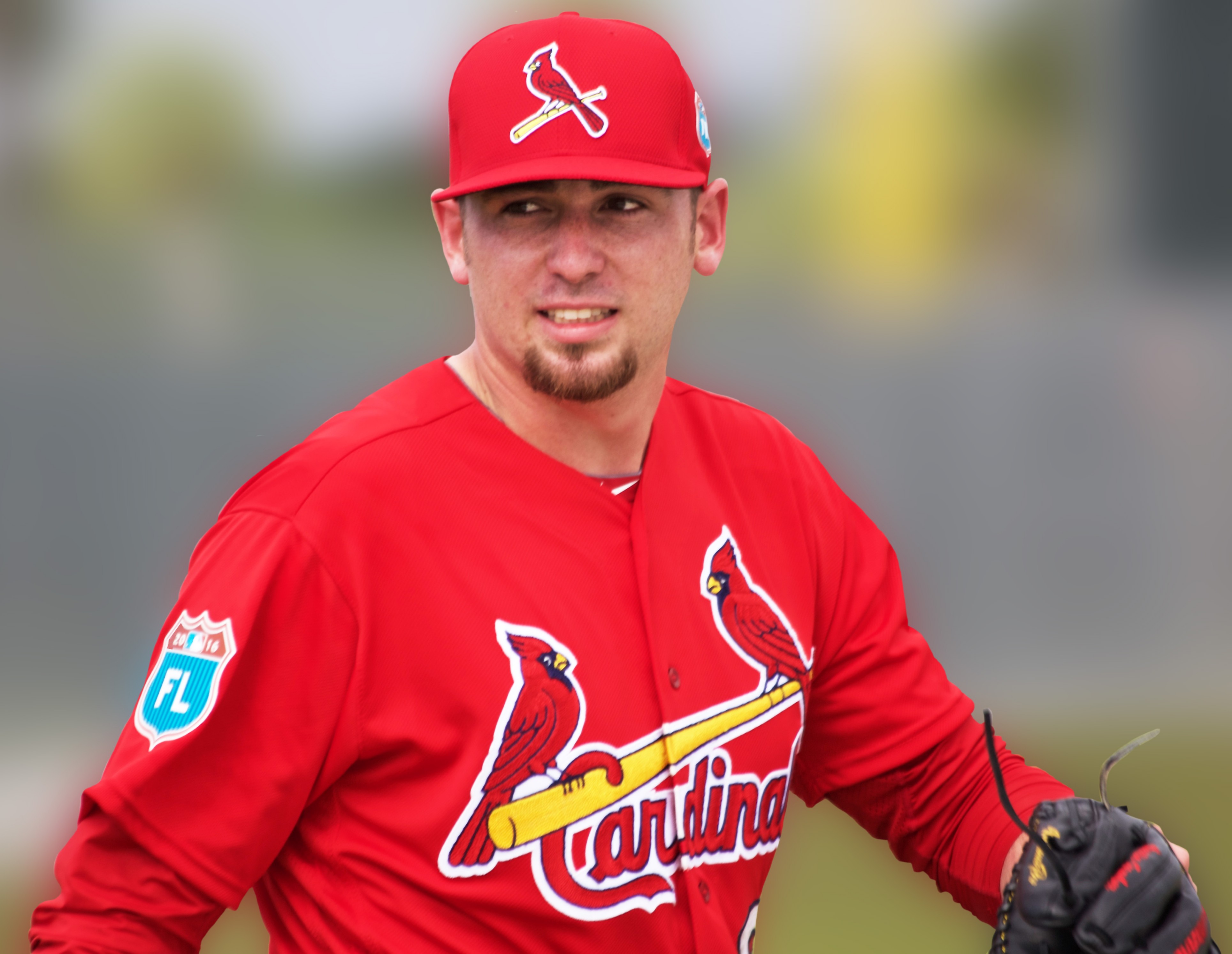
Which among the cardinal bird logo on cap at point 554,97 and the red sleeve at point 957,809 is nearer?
the cardinal bird logo on cap at point 554,97

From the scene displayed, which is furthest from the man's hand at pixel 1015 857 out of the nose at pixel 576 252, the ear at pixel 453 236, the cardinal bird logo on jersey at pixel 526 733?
the ear at pixel 453 236

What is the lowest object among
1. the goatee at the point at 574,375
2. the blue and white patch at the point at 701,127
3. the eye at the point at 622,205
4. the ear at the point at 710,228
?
the goatee at the point at 574,375

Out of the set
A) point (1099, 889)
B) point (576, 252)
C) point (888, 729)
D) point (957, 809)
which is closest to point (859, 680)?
point (888, 729)

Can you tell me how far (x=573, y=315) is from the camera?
1.35 m

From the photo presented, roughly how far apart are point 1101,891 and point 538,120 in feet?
3.16

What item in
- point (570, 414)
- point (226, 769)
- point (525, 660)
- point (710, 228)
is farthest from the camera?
point (710, 228)

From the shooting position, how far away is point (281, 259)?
379 centimetres

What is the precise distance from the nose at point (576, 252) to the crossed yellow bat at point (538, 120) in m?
0.10

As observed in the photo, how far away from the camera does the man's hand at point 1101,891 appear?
125 centimetres

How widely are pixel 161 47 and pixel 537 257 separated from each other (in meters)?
2.83

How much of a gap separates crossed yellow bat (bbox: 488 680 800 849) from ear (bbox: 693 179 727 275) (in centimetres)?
53

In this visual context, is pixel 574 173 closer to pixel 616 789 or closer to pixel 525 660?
pixel 525 660

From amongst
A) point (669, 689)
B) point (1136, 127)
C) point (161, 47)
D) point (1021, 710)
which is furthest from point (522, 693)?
point (1136, 127)

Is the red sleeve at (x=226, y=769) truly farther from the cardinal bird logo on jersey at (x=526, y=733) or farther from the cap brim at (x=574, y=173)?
the cap brim at (x=574, y=173)
